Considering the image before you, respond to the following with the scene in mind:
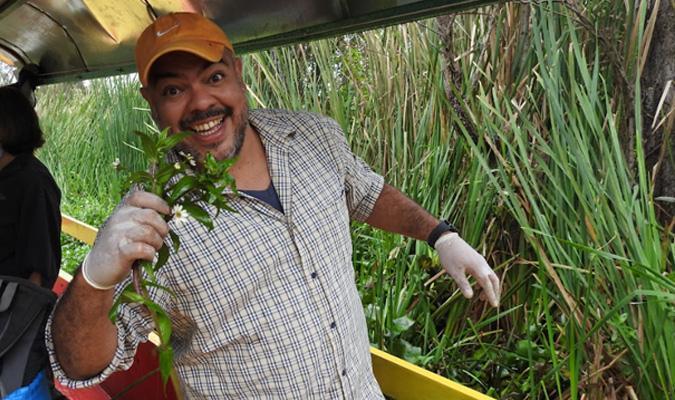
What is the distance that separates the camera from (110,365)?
1172 millimetres

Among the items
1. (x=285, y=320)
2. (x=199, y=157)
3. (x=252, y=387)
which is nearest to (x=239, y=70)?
(x=199, y=157)

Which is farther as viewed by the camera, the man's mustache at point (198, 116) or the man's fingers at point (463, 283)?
the man's fingers at point (463, 283)

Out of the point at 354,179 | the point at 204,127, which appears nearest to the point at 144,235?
the point at 204,127

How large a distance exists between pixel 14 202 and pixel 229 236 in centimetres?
141

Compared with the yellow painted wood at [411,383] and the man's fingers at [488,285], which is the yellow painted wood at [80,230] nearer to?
the yellow painted wood at [411,383]

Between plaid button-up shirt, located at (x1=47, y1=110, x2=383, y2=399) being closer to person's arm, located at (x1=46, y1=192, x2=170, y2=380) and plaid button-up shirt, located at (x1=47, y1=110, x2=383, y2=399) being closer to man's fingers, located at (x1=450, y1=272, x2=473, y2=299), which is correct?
person's arm, located at (x1=46, y1=192, x2=170, y2=380)

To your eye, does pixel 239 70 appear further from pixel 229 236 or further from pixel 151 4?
pixel 151 4

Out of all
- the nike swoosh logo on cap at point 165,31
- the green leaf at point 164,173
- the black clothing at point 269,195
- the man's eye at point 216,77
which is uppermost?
the nike swoosh logo on cap at point 165,31

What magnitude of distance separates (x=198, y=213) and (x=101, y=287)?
238 mm

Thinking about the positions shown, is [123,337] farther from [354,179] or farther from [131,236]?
[354,179]

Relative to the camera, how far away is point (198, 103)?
1.39m

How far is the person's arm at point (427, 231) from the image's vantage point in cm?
173

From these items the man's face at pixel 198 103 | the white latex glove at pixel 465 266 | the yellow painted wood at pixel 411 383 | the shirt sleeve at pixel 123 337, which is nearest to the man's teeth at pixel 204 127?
the man's face at pixel 198 103

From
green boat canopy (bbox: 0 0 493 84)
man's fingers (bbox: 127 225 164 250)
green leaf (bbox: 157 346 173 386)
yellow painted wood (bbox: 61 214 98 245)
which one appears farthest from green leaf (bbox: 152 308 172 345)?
yellow painted wood (bbox: 61 214 98 245)
